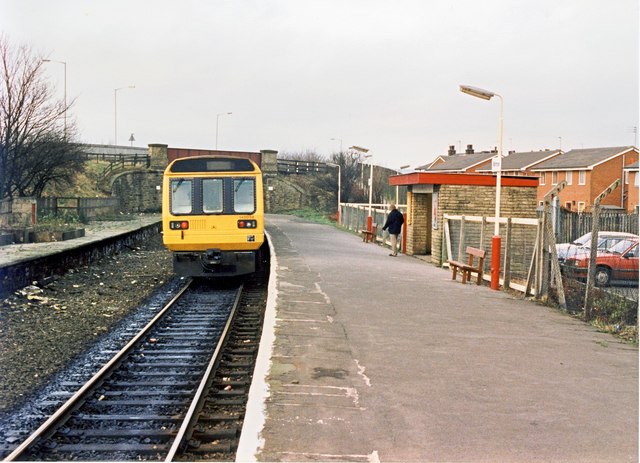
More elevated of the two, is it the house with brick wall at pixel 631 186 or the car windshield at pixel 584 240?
the house with brick wall at pixel 631 186

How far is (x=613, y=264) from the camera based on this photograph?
14.2 meters

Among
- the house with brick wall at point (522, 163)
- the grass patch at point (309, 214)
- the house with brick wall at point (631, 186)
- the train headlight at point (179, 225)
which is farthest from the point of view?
the house with brick wall at point (522, 163)

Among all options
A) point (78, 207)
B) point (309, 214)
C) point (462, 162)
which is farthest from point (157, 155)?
point (462, 162)

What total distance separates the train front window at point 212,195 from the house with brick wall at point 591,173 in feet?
137

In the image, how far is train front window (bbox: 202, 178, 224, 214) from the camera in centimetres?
1677

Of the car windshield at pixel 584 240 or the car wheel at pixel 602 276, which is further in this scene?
the car windshield at pixel 584 240

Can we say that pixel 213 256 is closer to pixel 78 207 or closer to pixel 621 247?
pixel 621 247

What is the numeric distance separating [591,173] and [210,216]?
45599 mm

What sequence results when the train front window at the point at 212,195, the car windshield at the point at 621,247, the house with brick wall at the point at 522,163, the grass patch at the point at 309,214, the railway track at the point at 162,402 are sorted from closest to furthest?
1. the railway track at the point at 162,402
2. the car windshield at the point at 621,247
3. the train front window at the point at 212,195
4. the grass patch at the point at 309,214
5. the house with brick wall at the point at 522,163

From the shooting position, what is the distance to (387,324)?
408 inches

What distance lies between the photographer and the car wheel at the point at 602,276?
42.0 feet

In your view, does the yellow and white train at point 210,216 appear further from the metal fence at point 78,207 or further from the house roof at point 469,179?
the metal fence at point 78,207

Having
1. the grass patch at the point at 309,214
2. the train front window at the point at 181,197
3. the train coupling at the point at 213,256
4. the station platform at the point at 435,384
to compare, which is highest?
the train front window at the point at 181,197

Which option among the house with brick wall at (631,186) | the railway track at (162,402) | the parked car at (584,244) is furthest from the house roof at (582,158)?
the railway track at (162,402)
